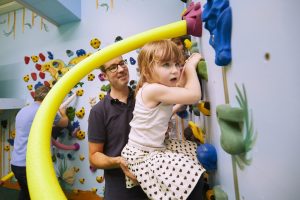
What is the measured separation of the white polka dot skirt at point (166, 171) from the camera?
40cm

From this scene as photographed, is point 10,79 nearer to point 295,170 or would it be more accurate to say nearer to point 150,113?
point 150,113

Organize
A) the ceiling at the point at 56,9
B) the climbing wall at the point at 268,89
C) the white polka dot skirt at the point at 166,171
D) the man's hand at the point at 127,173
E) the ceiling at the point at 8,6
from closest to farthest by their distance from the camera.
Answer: the climbing wall at the point at 268,89, the white polka dot skirt at the point at 166,171, the man's hand at the point at 127,173, the ceiling at the point at 56,9, the ceiling at the point at 8,6

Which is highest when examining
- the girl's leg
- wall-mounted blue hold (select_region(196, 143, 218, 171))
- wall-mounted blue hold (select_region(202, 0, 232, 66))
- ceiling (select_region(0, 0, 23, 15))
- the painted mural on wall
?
ceiling (select_region(0, 0, 23, 15))

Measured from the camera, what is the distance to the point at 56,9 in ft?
4.59

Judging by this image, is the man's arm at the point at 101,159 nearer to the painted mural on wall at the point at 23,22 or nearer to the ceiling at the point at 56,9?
the ceiling at the point at 56,9

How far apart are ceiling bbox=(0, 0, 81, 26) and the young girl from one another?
1.12 meters

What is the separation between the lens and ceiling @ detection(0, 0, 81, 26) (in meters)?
1.32

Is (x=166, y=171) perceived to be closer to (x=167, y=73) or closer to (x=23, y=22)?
(x=167, y=73)

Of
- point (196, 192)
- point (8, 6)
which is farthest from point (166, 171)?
point (8, 6)

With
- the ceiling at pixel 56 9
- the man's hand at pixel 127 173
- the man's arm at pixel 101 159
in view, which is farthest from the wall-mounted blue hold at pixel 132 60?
the man's hand at pixel 127 173

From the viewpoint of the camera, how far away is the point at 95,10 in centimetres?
151

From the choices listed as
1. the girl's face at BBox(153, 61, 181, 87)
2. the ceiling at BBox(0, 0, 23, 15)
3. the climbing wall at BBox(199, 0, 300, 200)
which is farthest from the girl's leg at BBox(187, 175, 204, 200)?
the ceiling at BBox(0, 0, 23, 15)

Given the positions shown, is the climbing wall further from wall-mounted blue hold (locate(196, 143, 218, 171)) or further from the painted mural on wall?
the painted mural on wall

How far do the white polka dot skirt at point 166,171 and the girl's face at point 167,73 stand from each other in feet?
0.57
